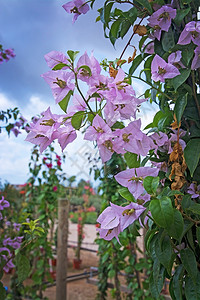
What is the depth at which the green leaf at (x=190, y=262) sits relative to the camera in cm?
56

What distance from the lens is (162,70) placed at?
61 centimetres

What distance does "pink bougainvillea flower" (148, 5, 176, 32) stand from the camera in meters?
0.66

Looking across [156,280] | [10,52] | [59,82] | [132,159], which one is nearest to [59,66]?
[59,82]

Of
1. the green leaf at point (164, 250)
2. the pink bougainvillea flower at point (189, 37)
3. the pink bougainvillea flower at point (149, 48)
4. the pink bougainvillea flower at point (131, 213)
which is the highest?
the pink bougainvillea flower at point (149, 48)

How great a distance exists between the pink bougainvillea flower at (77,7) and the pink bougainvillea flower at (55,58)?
0.27m

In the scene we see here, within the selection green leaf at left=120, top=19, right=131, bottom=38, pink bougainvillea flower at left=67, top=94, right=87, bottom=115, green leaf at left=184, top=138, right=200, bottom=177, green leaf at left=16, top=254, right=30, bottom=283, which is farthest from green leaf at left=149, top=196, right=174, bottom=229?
green leaf at left=16, top=254, right=30, bottom=283

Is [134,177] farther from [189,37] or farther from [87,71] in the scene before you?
[189,37]

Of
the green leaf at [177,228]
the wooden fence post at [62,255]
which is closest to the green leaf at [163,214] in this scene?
the green leaf at [177,228]

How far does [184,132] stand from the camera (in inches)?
27.0

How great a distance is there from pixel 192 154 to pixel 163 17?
33 centimetres

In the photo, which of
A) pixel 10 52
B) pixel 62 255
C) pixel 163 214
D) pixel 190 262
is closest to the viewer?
pixel 163 214

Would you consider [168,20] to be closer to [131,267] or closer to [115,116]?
[115,116]

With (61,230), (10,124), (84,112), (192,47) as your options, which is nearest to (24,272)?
(84,112)

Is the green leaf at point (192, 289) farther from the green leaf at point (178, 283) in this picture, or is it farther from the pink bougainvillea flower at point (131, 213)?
the pink bougainvillea flower at point (131, 213)
